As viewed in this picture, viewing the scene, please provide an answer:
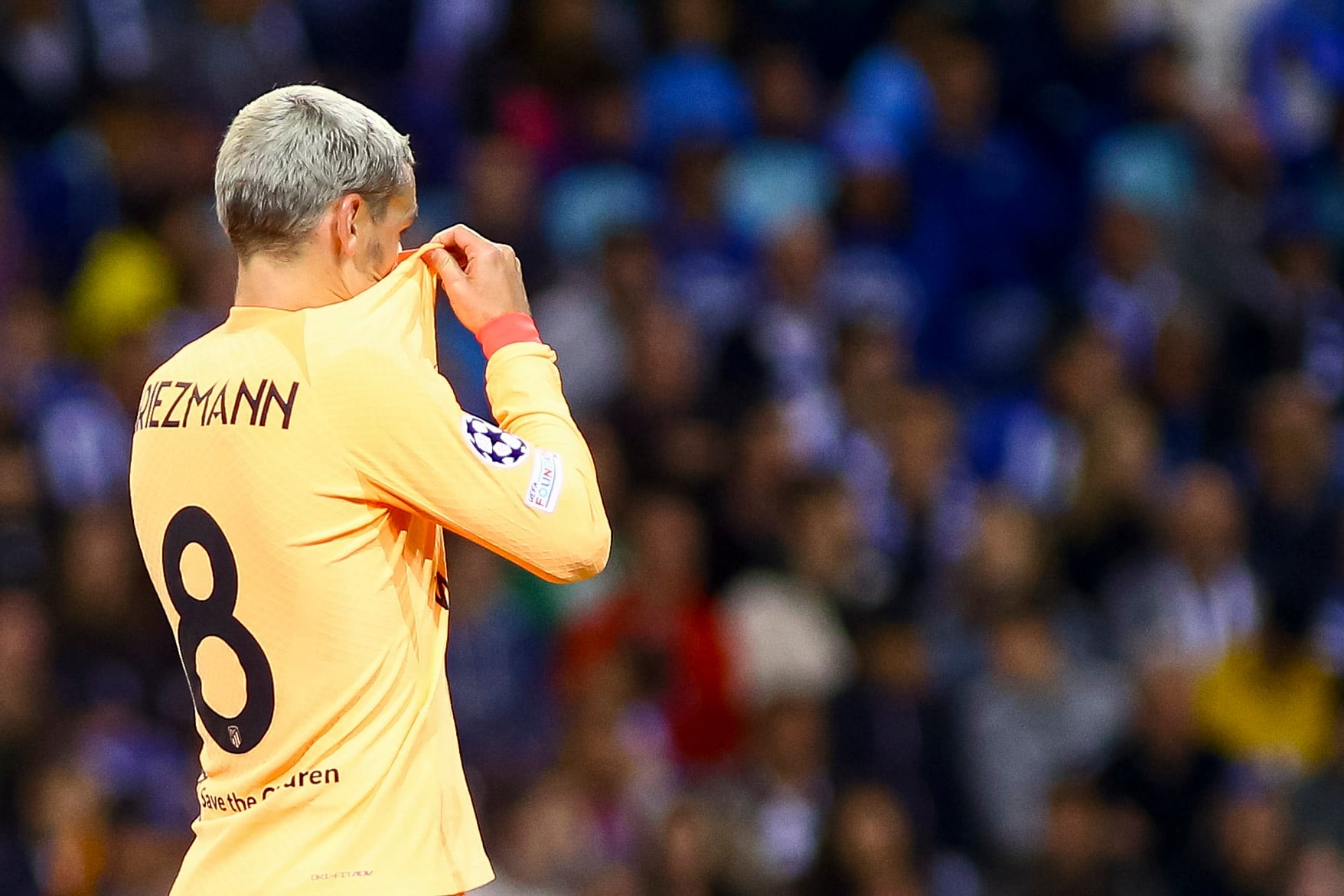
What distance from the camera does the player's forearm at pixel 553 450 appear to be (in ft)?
8.95

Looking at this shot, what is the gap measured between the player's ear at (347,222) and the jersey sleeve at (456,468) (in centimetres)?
18

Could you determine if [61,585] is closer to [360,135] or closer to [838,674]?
[838,674]

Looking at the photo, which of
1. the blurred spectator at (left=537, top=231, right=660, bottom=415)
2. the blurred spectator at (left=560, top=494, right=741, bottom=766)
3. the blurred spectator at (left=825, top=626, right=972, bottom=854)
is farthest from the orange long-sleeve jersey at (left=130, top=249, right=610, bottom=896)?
the blurred spectator at (left=537, top=231, right=660, bottom=415)

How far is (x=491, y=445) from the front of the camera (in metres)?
2.72

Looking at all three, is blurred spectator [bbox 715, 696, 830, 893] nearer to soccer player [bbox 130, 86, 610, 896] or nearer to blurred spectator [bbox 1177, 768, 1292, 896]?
blurred spectator [bbox 1177, 768, 1292, 896]

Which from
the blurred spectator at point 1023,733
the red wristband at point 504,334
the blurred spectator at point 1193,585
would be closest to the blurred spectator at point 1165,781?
the blurred spectator at point 1023,733

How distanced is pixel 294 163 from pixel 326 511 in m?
0.46

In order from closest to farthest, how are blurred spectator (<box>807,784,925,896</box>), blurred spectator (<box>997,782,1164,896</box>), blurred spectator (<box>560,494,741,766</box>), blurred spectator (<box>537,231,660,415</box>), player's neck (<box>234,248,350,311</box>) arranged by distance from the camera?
1. player's neck (<box>234,248,350,311</box>)
2. blurred spectator (<box>807,784,925,896</box>)
3. blurred spectator (<box>997,782,1164,896</box>)
4. blurred spectator (<box>560,494,741,766</box>)
5. blurred spectator (<box>537,231,660,415</box>)

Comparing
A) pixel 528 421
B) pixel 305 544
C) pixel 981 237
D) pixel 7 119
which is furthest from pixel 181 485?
pixel 981 237

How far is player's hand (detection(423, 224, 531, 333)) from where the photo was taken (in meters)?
2.90

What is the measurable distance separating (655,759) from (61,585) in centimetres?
211

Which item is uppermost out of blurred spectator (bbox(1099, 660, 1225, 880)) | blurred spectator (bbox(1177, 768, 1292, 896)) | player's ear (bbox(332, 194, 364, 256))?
player's ear (bbox(332, 194, 364, 256))

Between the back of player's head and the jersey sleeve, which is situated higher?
the back of player's head

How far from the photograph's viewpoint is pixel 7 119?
8.69m
